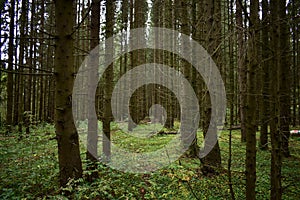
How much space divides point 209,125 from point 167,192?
7.10ft

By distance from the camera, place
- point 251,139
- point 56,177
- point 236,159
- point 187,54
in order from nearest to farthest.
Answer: point 251,139 → point 56,177 → point 236,159 → point 187,54

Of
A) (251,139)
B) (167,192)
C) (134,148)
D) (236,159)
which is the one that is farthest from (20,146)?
(251,139)

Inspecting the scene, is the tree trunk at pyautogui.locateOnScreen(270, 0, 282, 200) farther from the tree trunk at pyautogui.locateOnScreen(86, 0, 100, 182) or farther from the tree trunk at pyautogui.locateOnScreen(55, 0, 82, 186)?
the tree trunk at pyautogui.locateOnScreen(86, 0, 100, 182)

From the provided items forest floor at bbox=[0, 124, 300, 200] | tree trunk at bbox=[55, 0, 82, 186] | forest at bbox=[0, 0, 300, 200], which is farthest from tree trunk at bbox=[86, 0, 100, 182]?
tree trunk at bbox=[55, 0, 82, 186]

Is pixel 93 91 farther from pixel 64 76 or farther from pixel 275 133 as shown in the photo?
pixel 275 133

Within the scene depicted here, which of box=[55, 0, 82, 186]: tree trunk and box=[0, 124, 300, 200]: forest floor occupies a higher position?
box=[55, 0, 82, 186]: tree trunk

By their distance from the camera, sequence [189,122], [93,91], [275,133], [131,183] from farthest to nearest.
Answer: [189,122] < [131,183] < [93,91] < [275,133]

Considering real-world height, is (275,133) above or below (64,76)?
below

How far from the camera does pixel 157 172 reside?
21.2ft

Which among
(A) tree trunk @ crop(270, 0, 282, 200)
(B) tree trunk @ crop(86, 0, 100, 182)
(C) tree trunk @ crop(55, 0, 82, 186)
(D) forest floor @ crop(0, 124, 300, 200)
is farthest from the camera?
(B) tree trunk @ crop(86, 0, 100, 182)

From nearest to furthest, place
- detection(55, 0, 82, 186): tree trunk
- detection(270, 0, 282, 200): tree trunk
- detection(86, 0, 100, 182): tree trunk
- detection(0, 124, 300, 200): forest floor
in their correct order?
detection(270, 0, 282, 200): tree trunk, detection(55, 0, 82, 186): tree trunk, detection(0, 124, 300, 200): forest floor, detection(86, 0, 100, 182): tree trunk

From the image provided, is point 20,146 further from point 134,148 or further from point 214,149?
point 214,149

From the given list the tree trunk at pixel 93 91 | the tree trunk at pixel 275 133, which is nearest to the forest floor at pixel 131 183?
the tree trunk at pixel 93 91

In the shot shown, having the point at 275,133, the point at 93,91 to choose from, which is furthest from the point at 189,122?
the point at 275,133
